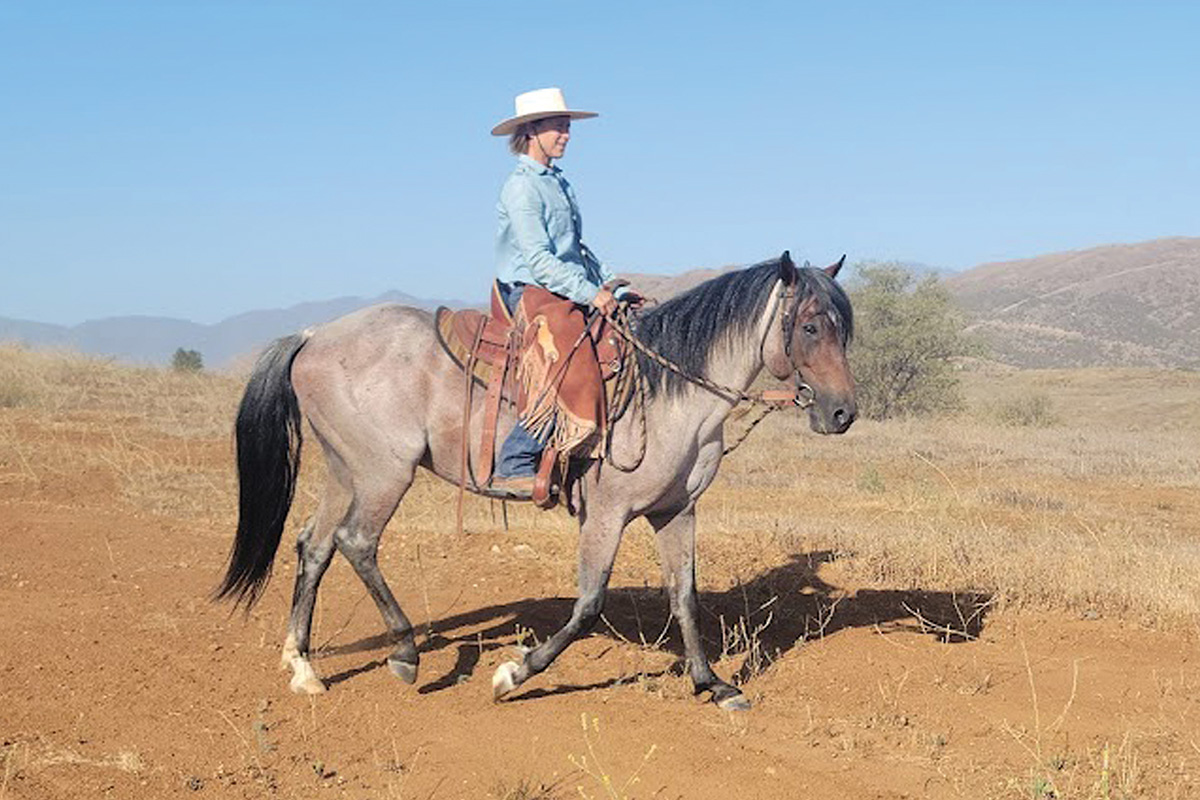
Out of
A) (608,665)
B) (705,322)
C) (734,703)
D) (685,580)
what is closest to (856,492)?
(608,665)

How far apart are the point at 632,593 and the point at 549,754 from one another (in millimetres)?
3248

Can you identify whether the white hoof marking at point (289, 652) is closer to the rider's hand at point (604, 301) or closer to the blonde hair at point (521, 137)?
the rider's hand at point (604, 301)

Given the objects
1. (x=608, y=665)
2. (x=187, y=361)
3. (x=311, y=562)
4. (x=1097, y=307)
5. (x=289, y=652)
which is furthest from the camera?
(x=1097, y=307)

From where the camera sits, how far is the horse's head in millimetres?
5676

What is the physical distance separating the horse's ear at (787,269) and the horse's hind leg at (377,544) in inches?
87.7

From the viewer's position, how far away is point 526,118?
6.04m

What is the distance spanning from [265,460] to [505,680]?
197 cm

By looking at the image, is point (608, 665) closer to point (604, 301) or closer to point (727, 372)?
point (727, 372)

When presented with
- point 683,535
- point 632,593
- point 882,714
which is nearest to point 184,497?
point 632,593

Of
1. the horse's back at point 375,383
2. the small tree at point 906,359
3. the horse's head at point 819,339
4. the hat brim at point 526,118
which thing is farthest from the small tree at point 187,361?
the horse's head at point 819,339

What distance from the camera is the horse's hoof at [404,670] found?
249 inches

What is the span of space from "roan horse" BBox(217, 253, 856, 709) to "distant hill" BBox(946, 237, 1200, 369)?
6711cm

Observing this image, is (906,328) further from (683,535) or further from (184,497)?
(683,535)

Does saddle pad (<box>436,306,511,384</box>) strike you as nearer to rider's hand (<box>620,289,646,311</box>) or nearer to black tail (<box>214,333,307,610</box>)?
rider's hand (<box>620,289,646,311</box>)
